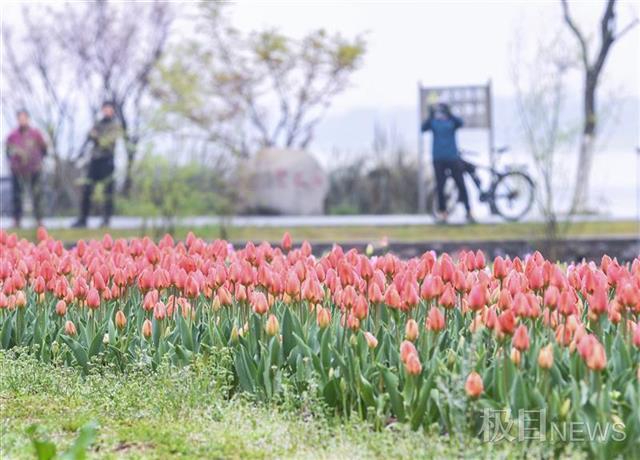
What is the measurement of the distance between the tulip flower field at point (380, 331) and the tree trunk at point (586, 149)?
964 centimetres

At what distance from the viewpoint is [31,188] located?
1833cm

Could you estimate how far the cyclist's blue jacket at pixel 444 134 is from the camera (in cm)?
1803

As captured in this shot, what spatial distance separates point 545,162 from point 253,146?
14.8m

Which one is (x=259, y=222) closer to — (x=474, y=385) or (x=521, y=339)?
(x=521, y=339)

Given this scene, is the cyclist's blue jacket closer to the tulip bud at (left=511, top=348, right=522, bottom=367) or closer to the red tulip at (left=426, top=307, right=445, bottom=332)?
the red tulip at (left=426, top=307, right=445, bottom=332)

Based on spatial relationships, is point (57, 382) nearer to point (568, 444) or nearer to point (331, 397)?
point (331, 397)

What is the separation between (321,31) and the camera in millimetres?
29188

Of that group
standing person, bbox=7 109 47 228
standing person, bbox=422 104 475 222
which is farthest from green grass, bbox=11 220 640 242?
standing person, bbox=7 109 47 228

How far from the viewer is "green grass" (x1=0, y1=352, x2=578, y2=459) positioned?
405cm

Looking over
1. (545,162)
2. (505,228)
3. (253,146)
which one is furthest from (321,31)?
(545,162)

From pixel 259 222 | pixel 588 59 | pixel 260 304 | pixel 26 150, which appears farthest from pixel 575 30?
pixel 260 304

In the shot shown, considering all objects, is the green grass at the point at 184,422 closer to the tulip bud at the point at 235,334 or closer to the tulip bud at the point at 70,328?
the tulip bud at the point at 235,334

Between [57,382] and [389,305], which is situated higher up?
[389,305]

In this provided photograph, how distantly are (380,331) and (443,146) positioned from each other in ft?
44.4
